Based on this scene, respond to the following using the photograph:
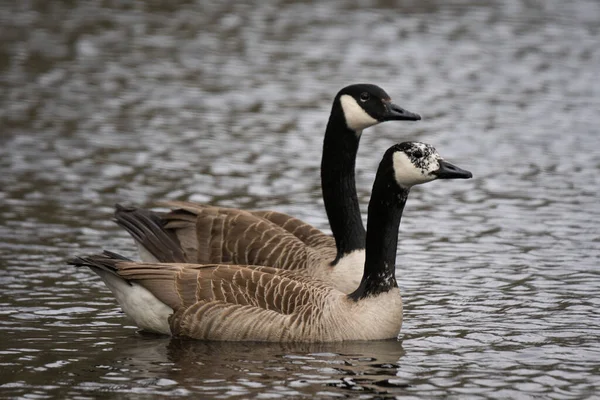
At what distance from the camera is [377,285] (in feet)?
32.3

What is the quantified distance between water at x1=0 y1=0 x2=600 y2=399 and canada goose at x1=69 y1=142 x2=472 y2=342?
20 cm

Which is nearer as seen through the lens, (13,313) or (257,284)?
(257,284)

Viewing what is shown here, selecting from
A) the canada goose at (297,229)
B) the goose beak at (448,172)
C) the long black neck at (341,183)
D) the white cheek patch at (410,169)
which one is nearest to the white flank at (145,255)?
the canada goose at (297,229)

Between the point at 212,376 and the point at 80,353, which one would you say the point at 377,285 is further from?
the point at 80,353

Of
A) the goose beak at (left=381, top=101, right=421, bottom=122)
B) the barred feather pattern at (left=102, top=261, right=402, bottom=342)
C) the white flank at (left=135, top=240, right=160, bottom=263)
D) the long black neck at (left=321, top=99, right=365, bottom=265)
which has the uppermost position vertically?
the goose beak at (left=381, top=101, right=421, bottom=122)

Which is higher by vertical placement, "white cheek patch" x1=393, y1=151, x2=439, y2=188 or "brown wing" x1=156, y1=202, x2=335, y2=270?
"white cheek patch" x1=393, y1=151, x2=439, y2=188

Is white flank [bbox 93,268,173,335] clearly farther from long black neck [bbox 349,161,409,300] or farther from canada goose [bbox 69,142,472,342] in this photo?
long black neck [bbox 349,161,409,300]

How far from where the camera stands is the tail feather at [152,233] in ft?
36.5

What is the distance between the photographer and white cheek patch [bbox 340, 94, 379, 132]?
11055 millimetres

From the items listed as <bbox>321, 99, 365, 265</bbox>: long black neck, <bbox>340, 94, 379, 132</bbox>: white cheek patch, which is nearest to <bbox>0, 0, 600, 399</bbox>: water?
<bbox>321, 99, 365, 265</bbox>: long black neck

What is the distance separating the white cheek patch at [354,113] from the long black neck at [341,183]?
0.06m

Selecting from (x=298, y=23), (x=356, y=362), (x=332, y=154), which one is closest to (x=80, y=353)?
(x=356, y=362)

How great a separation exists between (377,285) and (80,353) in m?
2.41

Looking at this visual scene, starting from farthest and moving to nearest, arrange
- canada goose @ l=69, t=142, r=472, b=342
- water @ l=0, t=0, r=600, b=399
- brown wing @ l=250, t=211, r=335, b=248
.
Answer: brown wing @ l=250, t=211, r=335, b=248 < canada goose @ l=69, t=142, r=472, b=342 < water @ l=0, t=0, r=600, b=399
